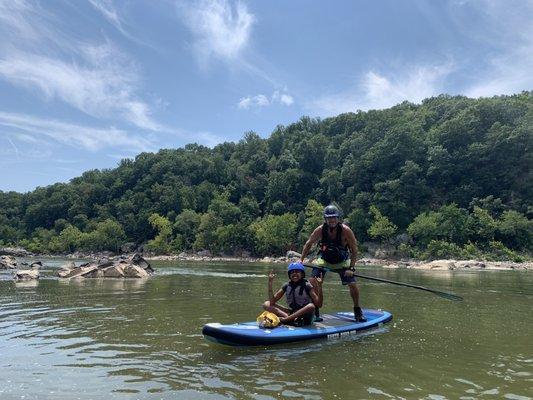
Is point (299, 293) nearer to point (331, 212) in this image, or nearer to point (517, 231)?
point (331, 212)

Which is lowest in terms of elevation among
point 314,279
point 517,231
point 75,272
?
point 75,272

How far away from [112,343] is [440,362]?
230 inches

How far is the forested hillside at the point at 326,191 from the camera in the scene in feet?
236

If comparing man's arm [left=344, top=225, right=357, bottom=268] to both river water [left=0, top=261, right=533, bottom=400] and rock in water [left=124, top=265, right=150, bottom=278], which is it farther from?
rock in water [left=124, top=265, right=150, bottom=278]

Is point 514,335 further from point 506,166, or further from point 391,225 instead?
point 506,166

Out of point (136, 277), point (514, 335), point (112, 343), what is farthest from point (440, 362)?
point (136, 277)

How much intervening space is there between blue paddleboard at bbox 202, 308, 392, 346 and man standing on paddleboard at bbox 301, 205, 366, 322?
490mm

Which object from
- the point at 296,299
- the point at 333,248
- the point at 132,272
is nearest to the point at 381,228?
the point at 132,272

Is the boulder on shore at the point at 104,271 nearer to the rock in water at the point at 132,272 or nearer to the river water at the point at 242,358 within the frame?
the rock in water at the point at 132,272

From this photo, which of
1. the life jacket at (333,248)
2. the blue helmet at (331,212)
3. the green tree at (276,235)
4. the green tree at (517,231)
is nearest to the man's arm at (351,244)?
the life jacket at (333,248)

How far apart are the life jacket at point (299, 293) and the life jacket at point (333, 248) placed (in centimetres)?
116

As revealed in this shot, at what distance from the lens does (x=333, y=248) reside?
33.5 feet

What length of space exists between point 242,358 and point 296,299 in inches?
87.6

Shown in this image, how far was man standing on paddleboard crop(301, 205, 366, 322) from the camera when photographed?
998cm
